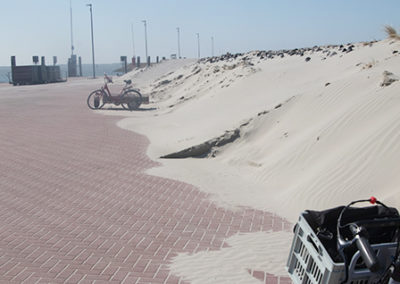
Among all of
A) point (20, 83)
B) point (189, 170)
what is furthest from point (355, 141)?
point (20, 83)

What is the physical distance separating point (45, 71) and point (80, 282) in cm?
4799

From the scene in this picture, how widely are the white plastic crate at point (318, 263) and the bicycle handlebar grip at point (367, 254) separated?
9 cm

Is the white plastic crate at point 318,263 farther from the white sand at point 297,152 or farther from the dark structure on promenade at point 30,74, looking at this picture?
the dark structure on promenade at point 30,74

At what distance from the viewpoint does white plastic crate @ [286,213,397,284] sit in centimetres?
337

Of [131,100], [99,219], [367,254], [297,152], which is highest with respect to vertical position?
[131,100]

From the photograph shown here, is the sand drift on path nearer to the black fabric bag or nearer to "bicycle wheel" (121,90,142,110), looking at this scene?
the black fabric bag

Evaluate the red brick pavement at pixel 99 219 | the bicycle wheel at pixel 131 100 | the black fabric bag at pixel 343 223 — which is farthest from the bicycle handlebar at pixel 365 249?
the bicycle wheel at pixel 131 100

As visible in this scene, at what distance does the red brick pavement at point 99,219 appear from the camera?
543 centimetres

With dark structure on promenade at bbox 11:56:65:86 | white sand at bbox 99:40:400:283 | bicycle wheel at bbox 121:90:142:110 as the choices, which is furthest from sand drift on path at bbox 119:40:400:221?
dark structure on promenade at bbox 11:56:65:86

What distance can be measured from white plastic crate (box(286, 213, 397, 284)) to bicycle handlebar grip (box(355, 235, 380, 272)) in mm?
88

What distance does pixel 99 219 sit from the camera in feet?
23.5

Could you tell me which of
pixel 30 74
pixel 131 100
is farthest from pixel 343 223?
pixel 30 74

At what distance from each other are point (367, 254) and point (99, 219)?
4668 millimetres

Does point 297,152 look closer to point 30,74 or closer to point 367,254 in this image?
point 367,254
